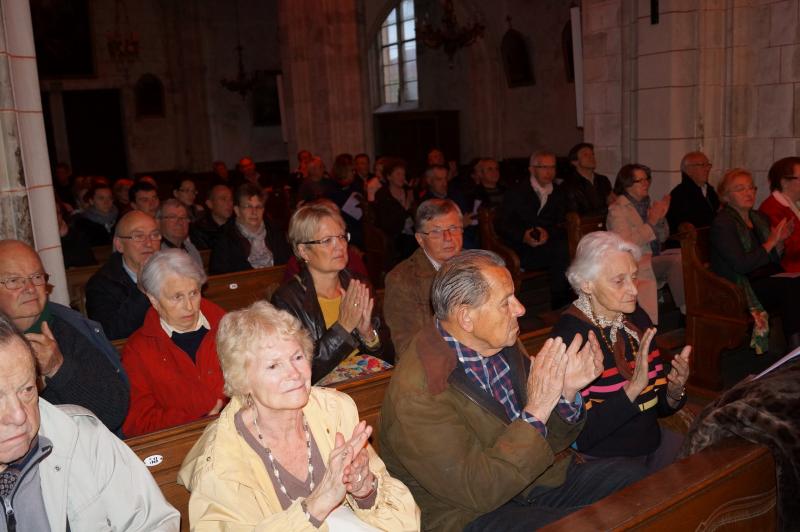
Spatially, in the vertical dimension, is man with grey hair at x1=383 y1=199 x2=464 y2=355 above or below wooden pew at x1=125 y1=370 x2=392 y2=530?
above

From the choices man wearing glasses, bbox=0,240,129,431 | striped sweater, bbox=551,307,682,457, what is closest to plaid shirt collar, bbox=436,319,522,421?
striped sweater, bbox=551,307,682,457

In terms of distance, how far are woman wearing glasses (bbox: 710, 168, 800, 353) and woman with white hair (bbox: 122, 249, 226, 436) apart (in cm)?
358

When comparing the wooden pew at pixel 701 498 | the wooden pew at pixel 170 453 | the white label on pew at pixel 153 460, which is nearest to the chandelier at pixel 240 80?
the wooden pew at pixel 170 453

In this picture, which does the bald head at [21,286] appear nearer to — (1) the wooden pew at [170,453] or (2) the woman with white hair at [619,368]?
(1) the wooden pew at [170,453]

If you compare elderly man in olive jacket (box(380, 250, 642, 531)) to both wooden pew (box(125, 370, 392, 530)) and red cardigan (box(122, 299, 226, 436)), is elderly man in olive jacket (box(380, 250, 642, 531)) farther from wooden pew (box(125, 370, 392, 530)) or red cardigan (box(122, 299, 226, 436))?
red cardigan (box(122, 299, 226, 436))

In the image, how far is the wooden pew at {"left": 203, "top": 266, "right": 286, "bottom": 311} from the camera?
15.5 feet

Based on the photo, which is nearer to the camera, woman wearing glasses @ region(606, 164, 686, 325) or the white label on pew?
the white label on pew

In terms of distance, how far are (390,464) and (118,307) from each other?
6.90ft

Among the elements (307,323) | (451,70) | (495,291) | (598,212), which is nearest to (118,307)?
(307,323)

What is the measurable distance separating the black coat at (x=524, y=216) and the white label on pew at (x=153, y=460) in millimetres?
4630

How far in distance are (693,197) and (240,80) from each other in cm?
1422

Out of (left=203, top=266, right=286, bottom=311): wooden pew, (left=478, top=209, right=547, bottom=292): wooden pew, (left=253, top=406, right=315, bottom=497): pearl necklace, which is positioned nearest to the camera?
(left=253, top=406, right=315, bottom=497): pearl necklace

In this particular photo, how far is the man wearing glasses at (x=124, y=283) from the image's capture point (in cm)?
374

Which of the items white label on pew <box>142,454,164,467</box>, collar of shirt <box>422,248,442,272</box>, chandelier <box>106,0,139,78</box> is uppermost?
chandelier <box>106,0,139,78</box>
